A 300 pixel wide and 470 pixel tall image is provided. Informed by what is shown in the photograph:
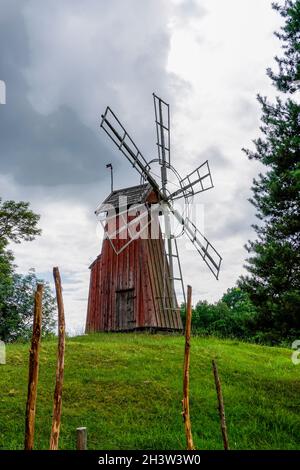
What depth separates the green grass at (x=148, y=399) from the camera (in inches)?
387

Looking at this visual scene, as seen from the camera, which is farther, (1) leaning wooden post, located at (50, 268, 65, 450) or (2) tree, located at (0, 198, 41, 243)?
(2) tree, located at (0, 198, 41, 243)

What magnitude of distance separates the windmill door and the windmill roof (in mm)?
4598

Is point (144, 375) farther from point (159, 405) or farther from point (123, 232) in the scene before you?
point (123, 232)

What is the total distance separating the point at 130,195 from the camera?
2658 cm

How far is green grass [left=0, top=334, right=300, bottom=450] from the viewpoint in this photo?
9.84 meters

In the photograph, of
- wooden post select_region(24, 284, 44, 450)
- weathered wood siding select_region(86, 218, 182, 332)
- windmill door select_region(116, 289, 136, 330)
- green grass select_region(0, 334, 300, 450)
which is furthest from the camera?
windmill door select_region(116, 289, 136, 330)

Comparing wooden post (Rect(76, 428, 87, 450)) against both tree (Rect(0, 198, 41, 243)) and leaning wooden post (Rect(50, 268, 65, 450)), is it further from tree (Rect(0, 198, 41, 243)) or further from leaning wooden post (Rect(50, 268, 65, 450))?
tree (Rect(0, 198, 41, 243))

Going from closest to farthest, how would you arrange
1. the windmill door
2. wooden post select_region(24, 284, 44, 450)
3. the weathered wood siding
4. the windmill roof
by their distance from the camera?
1. wooden post select_region(24, 284, 44, 450)
2. the weathered wood siding
3. the windmill door
4. the windmill roof

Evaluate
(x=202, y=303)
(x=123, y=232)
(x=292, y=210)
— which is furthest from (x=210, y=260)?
(x=202, y=303)

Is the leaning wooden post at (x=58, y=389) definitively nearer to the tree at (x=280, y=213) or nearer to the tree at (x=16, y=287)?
the tree at (x=280, y=213)

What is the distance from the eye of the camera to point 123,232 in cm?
2570
